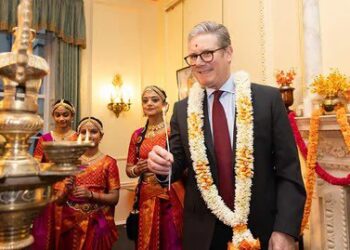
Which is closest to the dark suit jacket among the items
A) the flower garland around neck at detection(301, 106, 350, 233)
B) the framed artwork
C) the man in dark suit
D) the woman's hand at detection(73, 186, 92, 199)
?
the man in dark suit

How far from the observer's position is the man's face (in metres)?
1.45

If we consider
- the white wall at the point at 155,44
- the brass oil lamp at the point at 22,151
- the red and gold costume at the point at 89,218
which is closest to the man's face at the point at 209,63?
the brass oil lamp at the point at 22,151

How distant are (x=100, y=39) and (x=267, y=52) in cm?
303

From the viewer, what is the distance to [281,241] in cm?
130

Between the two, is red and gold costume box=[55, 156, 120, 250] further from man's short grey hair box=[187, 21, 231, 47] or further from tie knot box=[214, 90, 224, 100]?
man's short grey hair box=[187, 21, 231, 47]

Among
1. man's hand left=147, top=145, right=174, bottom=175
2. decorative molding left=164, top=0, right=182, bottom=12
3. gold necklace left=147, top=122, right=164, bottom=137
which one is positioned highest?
decorative molding left=164, top=0, right=182, bottom=12

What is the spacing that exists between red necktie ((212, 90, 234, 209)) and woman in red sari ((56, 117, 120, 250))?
50.1 inches

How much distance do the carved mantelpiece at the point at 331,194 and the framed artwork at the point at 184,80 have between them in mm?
2347

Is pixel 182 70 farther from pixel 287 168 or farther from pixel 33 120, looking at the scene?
pixel 33 120

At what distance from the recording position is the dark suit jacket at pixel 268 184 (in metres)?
1.34

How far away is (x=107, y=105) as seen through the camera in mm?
5383

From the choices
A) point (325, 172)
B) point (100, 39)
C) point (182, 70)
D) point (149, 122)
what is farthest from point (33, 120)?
point (100, 39)

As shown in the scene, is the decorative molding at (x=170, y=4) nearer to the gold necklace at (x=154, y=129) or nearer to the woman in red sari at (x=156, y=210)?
the gold necklace at (x=154, y=129)

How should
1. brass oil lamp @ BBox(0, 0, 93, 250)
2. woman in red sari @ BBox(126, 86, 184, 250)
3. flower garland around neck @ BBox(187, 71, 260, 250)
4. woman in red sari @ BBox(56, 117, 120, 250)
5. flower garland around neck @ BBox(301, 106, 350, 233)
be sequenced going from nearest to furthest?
brass oil lamp @ BBox(0, 0, 93, 250) → flower garland around neck @ BBox(187, 71, 260, 250) → woman in red sari @ BBox(56, 117, 120, 250) → woman in red sari @ BBox(126, 86, 184, 250) → flower garland around neck @ BBox(301, 106, 350, 233)
